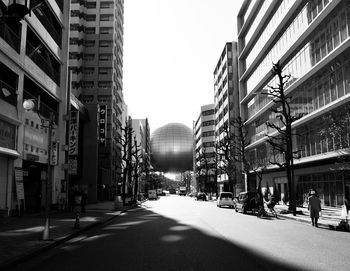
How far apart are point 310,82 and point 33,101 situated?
30.0 metres

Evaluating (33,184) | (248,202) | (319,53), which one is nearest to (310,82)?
(319,53)

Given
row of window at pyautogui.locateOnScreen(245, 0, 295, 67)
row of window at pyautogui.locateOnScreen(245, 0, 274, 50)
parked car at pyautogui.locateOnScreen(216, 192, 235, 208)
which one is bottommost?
parked car at pyautogui.locateOnScreen(216, 192, 235, 208)

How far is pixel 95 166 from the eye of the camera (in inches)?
2144

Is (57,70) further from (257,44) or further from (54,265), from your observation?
(257,44)

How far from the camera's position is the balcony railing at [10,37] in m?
23.0

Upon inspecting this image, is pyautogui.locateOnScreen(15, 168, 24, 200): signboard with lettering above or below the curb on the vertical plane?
above

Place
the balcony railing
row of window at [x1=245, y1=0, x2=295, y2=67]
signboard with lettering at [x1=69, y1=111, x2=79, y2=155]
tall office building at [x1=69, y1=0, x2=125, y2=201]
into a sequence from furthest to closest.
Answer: tall office building at [x1=69, y1=0, x2=125, y2=201], row of window at [x1=245, y1=0, x2=295, y2=67], signboard with lettering at [x1=69, y1=111, x2=79, y2=155], the balcony railing

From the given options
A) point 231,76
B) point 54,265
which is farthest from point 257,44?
point 54,265

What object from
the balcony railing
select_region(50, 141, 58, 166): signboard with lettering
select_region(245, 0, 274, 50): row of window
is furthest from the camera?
select_region(245, 0, 274, 50): row of window

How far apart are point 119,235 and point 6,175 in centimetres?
1044

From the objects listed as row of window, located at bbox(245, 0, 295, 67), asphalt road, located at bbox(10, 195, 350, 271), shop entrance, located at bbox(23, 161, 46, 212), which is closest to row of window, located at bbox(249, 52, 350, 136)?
row of window, located at bbox(245, 0, 295, 67)

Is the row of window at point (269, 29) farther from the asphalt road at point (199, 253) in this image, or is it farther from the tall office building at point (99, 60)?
the asphalt road at point (199, 253)

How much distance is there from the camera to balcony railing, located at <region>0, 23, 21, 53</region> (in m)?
23.0

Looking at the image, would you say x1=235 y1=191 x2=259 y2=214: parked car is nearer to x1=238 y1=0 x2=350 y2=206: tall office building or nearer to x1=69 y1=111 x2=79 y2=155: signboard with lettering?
x1=238 y1=0 x2=350 y2=206: tall office building
